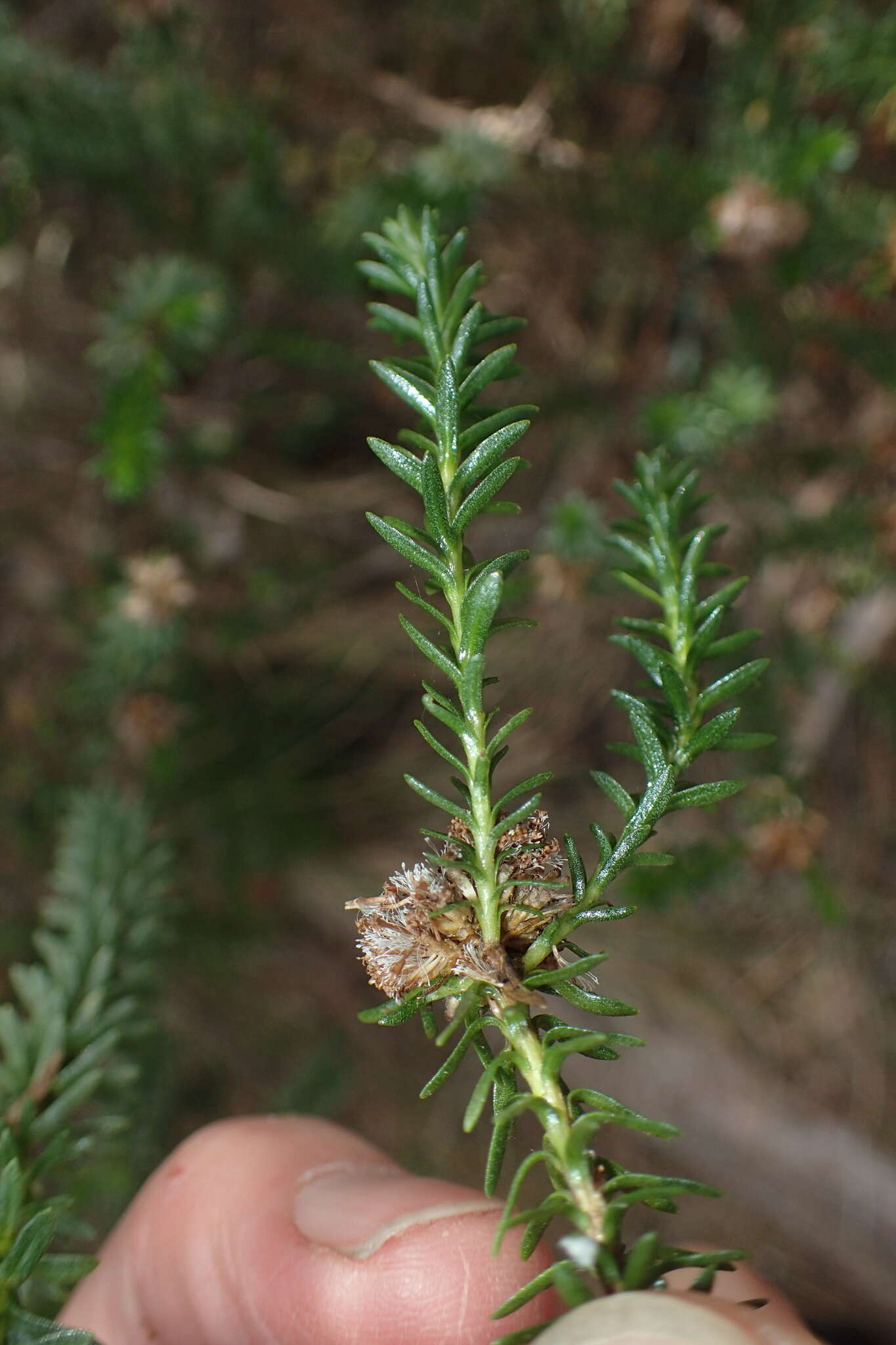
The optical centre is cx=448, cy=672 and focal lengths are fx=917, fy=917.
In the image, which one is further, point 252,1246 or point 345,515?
point 345,515

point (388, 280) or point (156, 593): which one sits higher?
point (156, 593)

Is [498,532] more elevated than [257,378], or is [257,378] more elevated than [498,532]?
[257,378]

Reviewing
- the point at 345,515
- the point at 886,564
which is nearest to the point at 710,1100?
the point at 886,564

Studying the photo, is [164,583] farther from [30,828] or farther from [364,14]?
[364,14]

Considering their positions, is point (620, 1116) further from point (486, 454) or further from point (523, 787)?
point (486, 454)

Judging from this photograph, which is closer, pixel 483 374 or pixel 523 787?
pixel 523 787

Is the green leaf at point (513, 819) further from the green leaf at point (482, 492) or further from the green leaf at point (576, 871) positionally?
the green leaf at point (482, 492)

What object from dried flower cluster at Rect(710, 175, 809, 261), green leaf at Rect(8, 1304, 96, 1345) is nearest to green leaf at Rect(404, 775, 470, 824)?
green leaf at Rect(8, 1304, 96, 1345)

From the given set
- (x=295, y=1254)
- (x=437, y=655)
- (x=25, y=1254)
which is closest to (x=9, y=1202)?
(x=25, y=1254)
